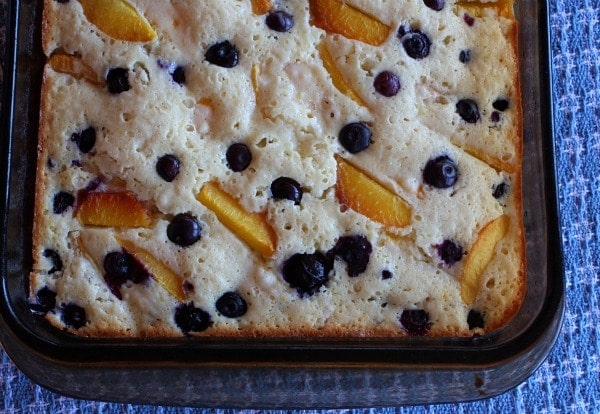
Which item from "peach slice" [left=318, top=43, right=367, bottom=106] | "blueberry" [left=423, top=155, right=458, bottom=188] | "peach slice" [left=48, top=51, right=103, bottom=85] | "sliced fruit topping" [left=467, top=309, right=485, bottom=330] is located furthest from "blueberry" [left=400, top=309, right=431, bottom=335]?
"peach slice" [left=48, top=51, right=103, bottom=85]

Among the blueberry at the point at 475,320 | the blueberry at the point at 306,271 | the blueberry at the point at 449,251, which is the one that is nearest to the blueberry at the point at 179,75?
the blueberry at the point at 306,271

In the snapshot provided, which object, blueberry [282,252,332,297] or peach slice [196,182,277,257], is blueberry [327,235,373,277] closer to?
blueberry [282,252,332,297]

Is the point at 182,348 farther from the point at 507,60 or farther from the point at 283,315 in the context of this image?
the point at 507,60

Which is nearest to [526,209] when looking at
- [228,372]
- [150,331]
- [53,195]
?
[228,372]

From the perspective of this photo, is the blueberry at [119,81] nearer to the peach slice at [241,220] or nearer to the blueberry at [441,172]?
the peach slice at [241,220]

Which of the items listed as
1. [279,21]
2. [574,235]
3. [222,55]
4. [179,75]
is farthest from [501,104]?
[179,75]

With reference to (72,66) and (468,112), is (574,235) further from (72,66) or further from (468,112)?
(72,66)
